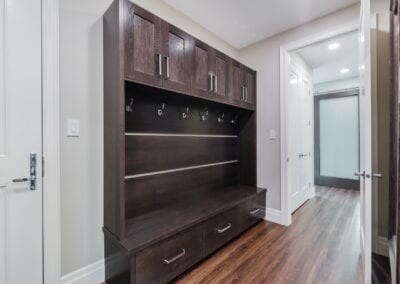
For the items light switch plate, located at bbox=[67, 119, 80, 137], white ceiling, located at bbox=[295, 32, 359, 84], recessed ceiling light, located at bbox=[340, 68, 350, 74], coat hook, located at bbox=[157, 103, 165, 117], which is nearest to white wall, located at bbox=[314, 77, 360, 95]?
white ceiling, located at bbox=[295, 32, 359, 84]

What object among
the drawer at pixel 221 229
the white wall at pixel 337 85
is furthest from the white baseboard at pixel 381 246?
the white wall at pixel 337 85

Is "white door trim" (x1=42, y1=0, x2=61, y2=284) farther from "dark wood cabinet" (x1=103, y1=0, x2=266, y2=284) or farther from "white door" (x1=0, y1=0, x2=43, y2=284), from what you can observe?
"dark wood cabinet" (x1=103, y1=0, x2=266, y2=284)

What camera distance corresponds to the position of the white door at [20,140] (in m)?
1.26

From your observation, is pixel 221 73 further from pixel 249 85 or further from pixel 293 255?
pixel 293 255

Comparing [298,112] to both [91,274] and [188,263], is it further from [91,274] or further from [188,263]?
[91,274]

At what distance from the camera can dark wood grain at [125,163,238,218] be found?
1.85m

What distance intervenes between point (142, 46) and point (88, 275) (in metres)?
1.84

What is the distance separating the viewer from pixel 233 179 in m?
3.07

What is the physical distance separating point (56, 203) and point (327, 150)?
5.55 meters

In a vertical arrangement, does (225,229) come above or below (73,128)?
below

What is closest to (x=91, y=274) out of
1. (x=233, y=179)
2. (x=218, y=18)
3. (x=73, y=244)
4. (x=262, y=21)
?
(x=73, y=244)

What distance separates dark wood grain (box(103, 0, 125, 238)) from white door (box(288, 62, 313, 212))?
2375 millimetres

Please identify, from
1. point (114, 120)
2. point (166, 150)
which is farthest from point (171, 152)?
point (114, 120)

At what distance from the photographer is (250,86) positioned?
2871 mm
